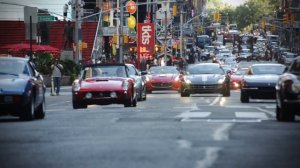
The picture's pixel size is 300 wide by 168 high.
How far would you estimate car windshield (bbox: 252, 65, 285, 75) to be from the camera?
32.3 meters

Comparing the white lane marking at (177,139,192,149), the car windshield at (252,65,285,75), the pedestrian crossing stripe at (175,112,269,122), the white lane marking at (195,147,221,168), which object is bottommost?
the pedestrian crossing stripe at (175,112,269,122)

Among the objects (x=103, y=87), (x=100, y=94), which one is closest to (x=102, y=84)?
(x=103, y=87)

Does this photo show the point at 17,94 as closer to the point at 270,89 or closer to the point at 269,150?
the point at 269,150

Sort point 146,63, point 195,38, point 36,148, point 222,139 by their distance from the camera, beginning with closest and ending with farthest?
point 36,148
point 222,139
point 146,63
point 195,38

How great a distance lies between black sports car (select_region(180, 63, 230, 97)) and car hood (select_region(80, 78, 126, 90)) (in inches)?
445

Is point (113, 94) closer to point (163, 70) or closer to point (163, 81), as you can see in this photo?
point (163, 81)

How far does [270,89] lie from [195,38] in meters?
148

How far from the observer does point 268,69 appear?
1284 inches

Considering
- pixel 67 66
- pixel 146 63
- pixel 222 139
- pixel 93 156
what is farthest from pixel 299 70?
pixel 146 63

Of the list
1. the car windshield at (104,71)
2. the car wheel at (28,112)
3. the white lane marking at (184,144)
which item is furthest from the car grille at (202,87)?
the white lane marking at (184,144)

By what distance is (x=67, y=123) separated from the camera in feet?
59.9

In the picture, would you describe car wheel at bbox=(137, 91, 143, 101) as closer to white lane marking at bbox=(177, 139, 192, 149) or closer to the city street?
the city street

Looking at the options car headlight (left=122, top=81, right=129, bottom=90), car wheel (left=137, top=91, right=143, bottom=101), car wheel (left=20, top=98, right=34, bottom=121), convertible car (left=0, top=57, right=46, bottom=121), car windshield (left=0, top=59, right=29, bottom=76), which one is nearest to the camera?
convertible car (left=0, top=57, right=46, bottom=121)

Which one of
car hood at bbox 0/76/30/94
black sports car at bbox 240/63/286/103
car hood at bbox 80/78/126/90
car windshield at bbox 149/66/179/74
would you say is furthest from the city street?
car windshield at bbox 149/66/179/74
